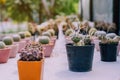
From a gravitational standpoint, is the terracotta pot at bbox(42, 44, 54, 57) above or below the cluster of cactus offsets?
below

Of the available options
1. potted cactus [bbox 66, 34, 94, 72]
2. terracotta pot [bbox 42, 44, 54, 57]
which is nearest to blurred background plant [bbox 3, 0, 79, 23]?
terracotta pot [bbox 42, 44, 54, 57]

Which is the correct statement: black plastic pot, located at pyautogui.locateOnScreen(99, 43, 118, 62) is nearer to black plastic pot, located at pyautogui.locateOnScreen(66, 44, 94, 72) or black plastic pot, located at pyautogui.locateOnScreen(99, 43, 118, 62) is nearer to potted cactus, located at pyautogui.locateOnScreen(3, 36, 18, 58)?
black plastic pot, located at pyautogui.locateOnScreen(66, 44, 94, 72)

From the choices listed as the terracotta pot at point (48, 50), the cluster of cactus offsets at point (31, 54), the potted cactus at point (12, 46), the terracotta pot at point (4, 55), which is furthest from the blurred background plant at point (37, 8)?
the cluster of cactus offsets at point (31, 54)

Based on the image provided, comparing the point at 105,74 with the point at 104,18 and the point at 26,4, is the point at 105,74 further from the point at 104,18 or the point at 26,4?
the point at 26,4

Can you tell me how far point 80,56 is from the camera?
2.51 metres

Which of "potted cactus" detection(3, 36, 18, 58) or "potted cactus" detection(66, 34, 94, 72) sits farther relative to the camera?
"potted cactus" detection(3, 36, 18, 58)

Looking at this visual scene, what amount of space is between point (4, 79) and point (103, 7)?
12.4ft

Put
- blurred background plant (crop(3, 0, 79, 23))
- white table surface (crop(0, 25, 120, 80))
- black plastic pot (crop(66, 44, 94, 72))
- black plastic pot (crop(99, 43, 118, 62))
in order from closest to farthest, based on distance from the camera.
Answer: white table surface (crop(0, 25, 120, 80)) → black plastic pot (crop(66, 44, 94, 72)) → black plastic pot (crop(99, 43, 118, 62)) → blurred background plant (crop(3, 0, 79, 23))

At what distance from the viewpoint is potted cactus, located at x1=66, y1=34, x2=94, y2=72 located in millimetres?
2504

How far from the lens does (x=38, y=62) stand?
2223 mm

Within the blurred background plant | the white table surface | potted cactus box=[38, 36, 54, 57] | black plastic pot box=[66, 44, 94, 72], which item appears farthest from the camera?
the blurred background plant

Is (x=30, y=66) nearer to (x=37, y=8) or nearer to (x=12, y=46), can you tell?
(x=12, y=46)

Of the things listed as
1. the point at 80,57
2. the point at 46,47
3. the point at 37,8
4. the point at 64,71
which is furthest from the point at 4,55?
the point at 37,8

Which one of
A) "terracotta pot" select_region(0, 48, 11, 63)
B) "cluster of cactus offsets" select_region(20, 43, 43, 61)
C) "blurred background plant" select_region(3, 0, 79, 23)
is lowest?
"blurred background plant" select_region(3, 0, 79, 23)
